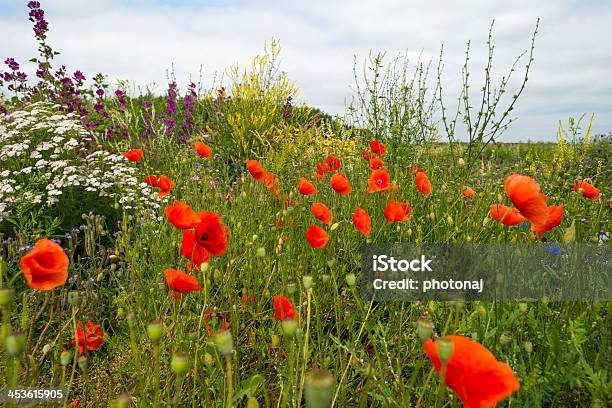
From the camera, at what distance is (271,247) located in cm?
264

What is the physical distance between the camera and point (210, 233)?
134cm

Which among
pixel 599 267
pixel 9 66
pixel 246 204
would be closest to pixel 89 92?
pixel 9 66

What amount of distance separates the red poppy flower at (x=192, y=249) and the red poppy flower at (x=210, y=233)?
4 centimetres

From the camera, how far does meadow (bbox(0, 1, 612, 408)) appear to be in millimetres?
1087

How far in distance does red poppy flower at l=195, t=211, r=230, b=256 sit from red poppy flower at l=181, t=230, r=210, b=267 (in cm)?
4

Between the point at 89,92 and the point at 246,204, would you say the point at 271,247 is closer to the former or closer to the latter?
the point at 246,204

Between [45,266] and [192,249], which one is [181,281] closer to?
[192,249]

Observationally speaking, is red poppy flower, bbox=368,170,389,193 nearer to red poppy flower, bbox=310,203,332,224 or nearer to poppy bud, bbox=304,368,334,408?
red poppy flower, bbox=310,203,332,224

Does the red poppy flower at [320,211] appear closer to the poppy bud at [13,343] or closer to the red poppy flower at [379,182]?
the red poppy flower at [379,182]

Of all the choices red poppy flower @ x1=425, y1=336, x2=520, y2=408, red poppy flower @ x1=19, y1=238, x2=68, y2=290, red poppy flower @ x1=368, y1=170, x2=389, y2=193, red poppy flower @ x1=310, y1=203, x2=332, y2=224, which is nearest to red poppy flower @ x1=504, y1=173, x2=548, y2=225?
red poppy flower @ x1=425, y1=336, x2=520, y2=408

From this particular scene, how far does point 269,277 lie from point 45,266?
1022mm

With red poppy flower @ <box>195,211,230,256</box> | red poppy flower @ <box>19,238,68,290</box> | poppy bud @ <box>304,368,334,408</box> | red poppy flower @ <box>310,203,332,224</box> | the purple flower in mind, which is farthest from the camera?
the purple flower

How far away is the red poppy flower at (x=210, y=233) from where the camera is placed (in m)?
1.31

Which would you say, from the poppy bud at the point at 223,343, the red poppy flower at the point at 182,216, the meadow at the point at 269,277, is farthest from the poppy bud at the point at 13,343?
the red poppy flower at the point at 182,216
